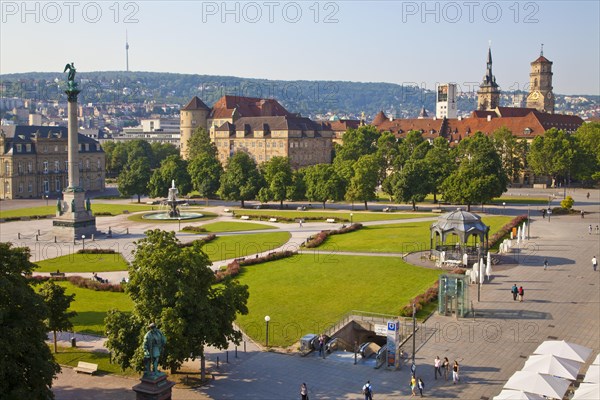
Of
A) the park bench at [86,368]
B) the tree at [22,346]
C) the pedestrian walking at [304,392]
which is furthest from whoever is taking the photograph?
the park bench at [86,368]

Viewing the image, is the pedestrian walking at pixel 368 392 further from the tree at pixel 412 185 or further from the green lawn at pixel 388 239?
the tree at pixel 412 185

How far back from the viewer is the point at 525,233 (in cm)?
7288

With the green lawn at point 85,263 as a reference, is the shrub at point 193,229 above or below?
above

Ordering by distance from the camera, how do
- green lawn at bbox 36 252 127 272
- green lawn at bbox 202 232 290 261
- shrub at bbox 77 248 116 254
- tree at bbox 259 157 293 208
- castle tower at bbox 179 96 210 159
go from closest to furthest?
green lawn at bbox 36 252 127 272
green lawn at bbox 202 232 290 261
shrub at bbox 77 248 116 254
tree at bbox 259 157 293 208
castle tower at bbox 179 96 210 159

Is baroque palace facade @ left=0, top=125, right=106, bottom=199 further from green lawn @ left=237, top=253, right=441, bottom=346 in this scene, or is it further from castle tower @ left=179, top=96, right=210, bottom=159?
green lawn @ left=237, top=253, right=441, bottom=346

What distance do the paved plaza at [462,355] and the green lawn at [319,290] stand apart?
3.85 m

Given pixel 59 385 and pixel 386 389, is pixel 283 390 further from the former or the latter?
pixel 59 385

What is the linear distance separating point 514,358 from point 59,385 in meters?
22.8

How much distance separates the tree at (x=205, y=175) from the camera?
364 feet

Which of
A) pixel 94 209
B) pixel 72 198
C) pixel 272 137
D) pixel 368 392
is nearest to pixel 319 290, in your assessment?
pixel 368 392

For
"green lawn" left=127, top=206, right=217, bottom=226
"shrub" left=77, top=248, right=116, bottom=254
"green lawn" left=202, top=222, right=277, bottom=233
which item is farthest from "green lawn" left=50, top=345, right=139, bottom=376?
"green lawn" left=127, top=206, right=217, bottom=226

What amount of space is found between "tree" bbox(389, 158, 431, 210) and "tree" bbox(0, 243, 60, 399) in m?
75.5

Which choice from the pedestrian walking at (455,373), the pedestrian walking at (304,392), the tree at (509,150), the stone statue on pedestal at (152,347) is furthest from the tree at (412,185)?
the stone statue on pedestal at (152,347)

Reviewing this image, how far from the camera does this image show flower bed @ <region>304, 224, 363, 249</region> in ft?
221
